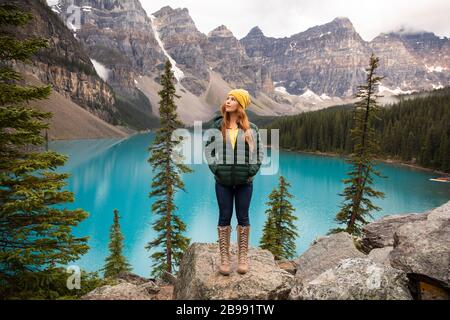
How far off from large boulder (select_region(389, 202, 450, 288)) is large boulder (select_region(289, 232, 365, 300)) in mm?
4620

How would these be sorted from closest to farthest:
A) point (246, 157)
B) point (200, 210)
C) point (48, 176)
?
1. point (246, 157)
2. point (48, 176)
3. point (200, 210)

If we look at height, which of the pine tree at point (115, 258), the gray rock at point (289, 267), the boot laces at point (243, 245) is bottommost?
the pine tree at point (115, 258)

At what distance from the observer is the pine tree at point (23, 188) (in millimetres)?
7566

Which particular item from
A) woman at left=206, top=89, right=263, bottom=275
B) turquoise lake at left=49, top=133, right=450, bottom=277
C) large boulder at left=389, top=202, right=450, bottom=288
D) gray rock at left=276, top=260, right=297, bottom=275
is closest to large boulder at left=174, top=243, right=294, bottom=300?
woman at left=206, top=89, right=263, bottom=275

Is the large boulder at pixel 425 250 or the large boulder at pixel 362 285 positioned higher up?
the large boulder at pixel 425 250

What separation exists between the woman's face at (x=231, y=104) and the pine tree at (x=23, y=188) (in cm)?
479

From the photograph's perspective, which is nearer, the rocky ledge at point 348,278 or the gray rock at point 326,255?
the rocky ledge at point 348,278

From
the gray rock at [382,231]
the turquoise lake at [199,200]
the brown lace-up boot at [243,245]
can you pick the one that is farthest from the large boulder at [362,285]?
the turquoise lake at [199,200]

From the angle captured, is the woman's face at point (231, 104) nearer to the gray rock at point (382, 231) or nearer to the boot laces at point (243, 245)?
the boot laces at point (243, 245)

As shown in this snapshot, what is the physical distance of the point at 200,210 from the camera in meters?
44.2

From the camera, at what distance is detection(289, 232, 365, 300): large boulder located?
11370mm

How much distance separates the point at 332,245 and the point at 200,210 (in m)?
32.3
